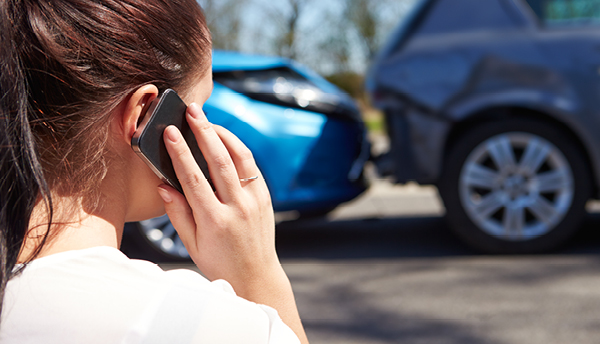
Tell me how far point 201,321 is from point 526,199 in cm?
310

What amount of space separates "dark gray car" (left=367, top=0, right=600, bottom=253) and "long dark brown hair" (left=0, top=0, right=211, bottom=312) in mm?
2761

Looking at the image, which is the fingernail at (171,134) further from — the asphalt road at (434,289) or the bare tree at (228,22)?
the bare tree at (228,22)

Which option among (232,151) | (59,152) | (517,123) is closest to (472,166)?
(517,123)

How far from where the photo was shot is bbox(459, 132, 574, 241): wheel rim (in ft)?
11.0

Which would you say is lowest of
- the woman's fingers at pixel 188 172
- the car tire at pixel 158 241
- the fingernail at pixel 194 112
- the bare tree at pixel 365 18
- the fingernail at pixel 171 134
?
the car tire at pixel 158 241

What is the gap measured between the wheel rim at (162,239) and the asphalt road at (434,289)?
664 mm

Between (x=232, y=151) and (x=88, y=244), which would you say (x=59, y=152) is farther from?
(x=232, y=151)

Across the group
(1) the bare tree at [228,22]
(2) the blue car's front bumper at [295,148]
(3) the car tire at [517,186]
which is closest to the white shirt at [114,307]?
(2) the blue car's front bumper at [295,148]

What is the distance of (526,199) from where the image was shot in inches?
133

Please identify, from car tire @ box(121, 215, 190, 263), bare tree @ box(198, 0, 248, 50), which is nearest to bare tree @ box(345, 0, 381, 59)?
bare tree @ box(198, 0, 248, 50)

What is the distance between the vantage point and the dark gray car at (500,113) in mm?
3297

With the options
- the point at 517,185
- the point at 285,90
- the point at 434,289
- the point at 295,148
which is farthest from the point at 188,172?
the point at 517,185

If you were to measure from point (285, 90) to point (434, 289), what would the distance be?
146 cm

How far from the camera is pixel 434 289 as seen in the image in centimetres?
289
